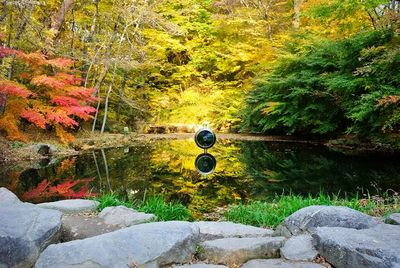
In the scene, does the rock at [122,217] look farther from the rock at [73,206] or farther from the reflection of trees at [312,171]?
the reflection of trees at [312,171]

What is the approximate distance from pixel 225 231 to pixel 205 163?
19.9ft

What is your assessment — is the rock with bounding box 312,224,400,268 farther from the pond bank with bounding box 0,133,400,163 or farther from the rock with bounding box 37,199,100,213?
the pond bank with bounding box 0,133,400,163

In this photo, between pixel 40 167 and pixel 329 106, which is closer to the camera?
pixel 40 167

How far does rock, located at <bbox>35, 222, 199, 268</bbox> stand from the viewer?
2.66 metres

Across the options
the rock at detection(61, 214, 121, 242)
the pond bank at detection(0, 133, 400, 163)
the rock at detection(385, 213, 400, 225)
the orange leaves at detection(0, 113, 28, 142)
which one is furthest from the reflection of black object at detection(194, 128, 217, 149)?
the rock at detection(385, 213, 400, 225)

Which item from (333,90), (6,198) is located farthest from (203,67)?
(6,198)

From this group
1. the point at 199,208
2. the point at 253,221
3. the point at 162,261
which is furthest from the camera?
the point at 199,208

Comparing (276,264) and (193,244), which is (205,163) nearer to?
(193,244)

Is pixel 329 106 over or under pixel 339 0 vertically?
under

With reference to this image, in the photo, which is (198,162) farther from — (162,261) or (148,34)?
(148,34)

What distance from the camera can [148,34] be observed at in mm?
18250

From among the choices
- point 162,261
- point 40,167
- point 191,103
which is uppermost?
point 191,103

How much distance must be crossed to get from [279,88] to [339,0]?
423 centimetres

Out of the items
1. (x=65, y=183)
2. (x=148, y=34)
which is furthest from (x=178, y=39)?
(x=65, y=183)
